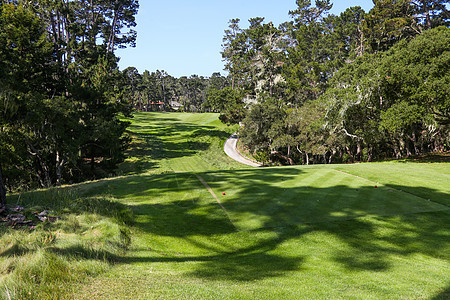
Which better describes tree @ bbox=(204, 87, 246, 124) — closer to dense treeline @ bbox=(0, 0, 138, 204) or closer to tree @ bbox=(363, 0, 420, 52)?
tree @ bbox=(363, 0, 420, 52)

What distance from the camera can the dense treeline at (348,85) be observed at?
74.6 feet

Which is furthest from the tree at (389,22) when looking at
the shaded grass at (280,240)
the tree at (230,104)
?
the shaded grass at (280,240)

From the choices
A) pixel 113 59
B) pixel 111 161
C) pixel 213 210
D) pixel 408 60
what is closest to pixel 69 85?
pixel 111 161

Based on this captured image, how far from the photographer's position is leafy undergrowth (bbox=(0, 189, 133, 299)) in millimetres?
4328

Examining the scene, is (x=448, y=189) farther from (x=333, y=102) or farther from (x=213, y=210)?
(x=333, y=102)

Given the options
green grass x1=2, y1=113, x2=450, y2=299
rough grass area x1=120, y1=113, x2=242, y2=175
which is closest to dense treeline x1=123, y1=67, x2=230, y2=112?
rough grass area x1=120, y1=113, x2=242, y2=175

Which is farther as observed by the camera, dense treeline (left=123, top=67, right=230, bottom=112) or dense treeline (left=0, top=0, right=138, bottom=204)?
dense treeline (left=123, top=67, right=230, bottom=112)

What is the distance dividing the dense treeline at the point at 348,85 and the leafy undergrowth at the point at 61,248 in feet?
79.8

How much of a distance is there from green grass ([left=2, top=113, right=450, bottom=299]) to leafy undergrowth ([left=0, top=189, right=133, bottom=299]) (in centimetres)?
15

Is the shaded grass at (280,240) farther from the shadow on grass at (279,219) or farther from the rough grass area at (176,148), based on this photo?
the rough grass area at (176,148)

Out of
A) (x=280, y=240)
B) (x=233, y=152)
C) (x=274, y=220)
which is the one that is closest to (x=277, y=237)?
(x=280, y=240)

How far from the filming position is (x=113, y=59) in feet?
120

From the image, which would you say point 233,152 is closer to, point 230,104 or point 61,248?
point 230,104

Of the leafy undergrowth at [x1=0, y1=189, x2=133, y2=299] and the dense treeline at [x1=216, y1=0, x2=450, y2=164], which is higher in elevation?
the dense treeline at [x1=216, y1=0, x2=450, y2=164]
